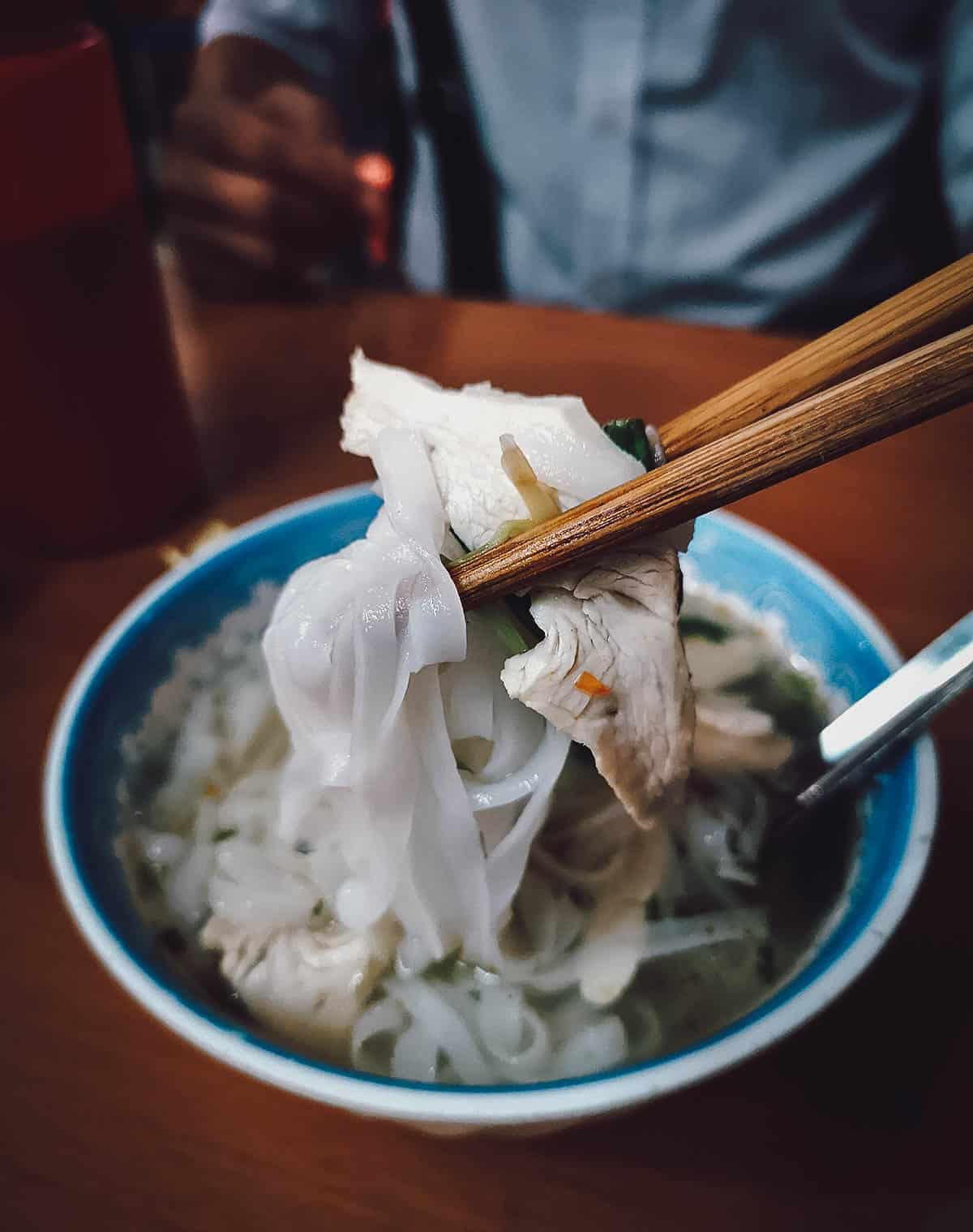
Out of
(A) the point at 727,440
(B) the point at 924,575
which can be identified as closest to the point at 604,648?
(A) the point at 727,440

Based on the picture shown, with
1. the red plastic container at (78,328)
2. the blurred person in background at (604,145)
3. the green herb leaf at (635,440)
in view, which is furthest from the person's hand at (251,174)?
the green herb leaf at (635,440)

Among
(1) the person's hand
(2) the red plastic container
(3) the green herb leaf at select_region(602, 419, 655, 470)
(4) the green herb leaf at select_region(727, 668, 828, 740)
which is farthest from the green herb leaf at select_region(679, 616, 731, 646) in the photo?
(1) the person's hand

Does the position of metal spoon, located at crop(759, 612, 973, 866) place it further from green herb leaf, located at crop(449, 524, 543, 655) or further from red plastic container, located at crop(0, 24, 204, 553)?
red plastic container, located at crop(0, 24, 204, 553)

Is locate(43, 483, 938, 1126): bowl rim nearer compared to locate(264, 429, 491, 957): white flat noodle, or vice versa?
locate(43, 483, 938, 1126): bowl rim

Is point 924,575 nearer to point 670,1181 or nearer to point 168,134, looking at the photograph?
point 670,1181

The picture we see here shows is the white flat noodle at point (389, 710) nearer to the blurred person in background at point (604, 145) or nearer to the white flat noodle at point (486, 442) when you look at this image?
the white flat noodle at point (486, 442)

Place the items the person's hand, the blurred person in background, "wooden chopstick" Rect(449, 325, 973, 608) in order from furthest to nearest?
the person's hand
the blurred person in background
"wooden chopstick" Rect(449, 325, 973, 608)
